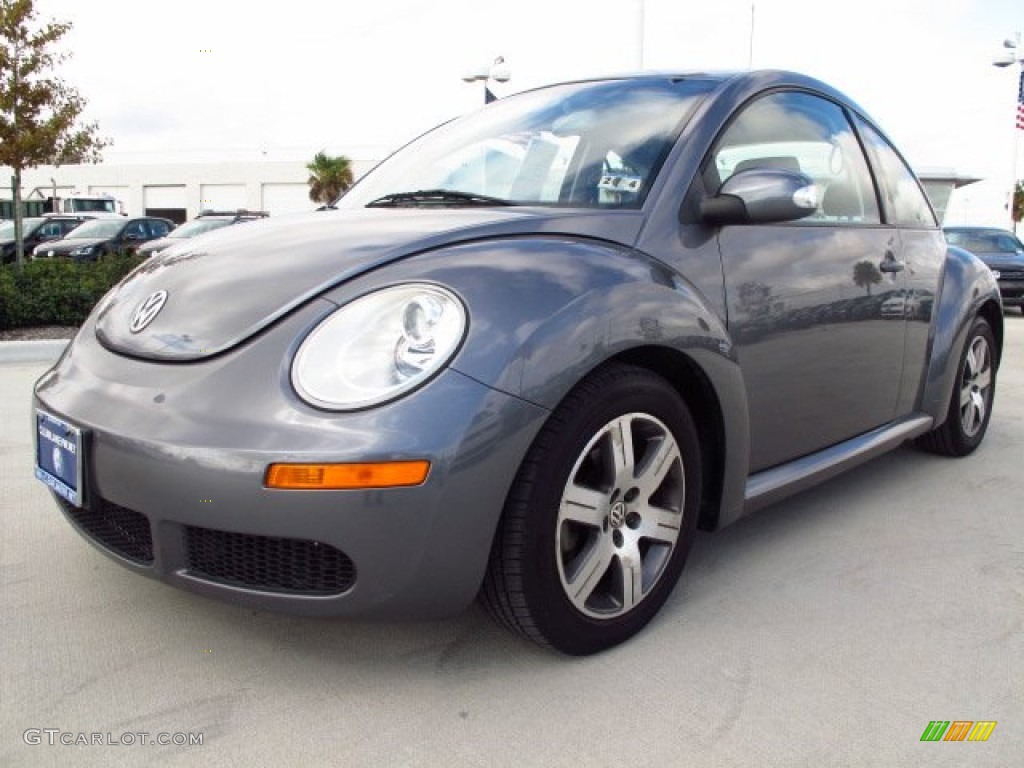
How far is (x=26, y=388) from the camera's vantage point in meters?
5.69

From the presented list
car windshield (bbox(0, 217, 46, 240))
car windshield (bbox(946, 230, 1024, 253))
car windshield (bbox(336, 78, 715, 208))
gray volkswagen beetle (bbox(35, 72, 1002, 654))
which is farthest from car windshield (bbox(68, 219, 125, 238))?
gray volkswagen beetle (bbox(35, 72, 1002, 654))

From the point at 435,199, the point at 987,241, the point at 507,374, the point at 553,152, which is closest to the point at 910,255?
the point at 553,152

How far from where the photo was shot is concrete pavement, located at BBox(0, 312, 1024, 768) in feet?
6.03

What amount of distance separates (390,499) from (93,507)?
0.72 metres

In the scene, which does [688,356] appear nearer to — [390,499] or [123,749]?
[390,499]

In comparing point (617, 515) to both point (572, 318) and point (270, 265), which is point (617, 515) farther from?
point (270, 265)

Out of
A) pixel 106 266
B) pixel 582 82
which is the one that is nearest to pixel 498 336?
pixel 582 82

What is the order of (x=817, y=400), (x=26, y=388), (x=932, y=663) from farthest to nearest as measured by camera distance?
(x=26, y=388) < (x=817, y=400) < (x=932, y=663)

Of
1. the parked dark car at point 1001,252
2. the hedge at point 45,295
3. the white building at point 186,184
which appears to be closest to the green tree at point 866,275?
the hedge at point 45,295

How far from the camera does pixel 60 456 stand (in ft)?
6.81

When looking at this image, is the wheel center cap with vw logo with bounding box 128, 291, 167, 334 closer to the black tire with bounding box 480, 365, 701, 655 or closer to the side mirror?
the black tire with bounding box 480, 365, 701, 655

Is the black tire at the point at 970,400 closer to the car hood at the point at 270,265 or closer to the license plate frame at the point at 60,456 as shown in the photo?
the car hood at the point at 270,265

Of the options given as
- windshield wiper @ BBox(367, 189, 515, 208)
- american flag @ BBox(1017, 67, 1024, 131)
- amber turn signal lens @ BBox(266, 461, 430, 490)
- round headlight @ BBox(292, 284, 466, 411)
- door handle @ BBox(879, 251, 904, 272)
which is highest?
american flag @ BBox(1017, 67, 1024, 131)

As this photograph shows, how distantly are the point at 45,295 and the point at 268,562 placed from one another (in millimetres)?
7635
